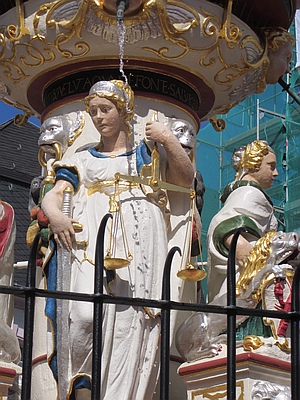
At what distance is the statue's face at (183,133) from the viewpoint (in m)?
8.04

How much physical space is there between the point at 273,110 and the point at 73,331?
891cm

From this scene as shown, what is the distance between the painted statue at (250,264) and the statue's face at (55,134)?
95 centimetres

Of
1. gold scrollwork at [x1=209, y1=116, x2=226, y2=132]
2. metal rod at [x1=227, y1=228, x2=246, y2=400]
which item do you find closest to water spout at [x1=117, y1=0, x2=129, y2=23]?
gold scrollwork at [x1=209, y1=116, x2=226, y2=132]

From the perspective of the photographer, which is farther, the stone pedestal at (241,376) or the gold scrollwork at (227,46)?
the gold scrollwork at (227,46)

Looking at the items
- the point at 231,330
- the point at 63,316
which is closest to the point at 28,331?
the point at 231,330

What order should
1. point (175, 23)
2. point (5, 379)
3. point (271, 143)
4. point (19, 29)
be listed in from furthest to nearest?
point (271, 143)
point (19, 29)
point (175, 23)
point (5, 379)

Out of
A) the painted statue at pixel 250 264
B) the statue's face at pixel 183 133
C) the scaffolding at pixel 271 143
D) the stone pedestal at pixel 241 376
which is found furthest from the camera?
the scaffolding at pixel 271 143

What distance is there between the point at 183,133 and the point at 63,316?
131 cm

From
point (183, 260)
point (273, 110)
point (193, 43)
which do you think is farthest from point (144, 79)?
point (273, 110)

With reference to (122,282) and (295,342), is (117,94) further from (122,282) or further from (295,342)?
(295,342)

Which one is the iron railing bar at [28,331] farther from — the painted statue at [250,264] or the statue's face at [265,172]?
the statue's face at [265,172]

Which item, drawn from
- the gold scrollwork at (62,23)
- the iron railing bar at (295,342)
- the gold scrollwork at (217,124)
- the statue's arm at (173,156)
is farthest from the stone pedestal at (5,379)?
the gold scrollwork at (217,124)

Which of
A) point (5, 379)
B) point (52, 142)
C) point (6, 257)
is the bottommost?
point (5, 379)

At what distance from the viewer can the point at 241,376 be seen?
696 cm
